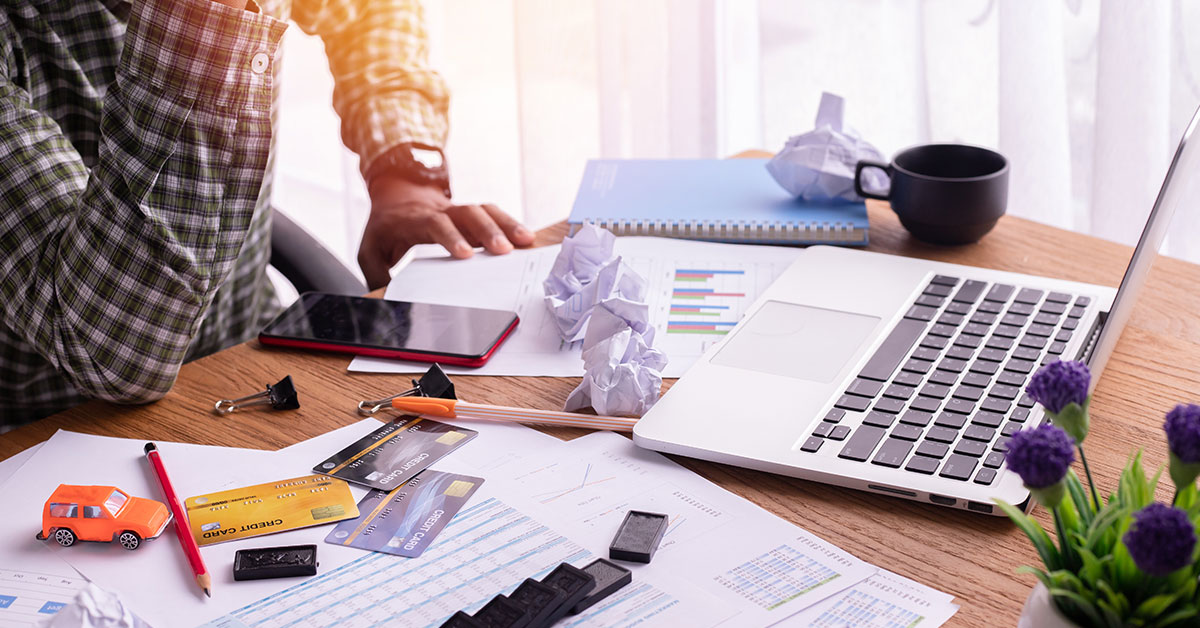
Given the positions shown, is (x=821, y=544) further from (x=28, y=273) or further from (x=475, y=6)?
(x=475, y=6)

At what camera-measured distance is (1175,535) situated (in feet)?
1.05

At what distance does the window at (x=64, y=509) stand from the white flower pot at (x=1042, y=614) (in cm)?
49

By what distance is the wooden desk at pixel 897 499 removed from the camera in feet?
1.74

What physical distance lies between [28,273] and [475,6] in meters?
1.49

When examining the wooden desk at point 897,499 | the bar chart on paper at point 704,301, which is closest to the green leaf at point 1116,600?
the wooden desk at point 897,499

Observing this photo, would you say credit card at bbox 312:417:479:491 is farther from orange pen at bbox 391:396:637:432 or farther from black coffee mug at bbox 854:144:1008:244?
black coffee mug at bbox 854:144:1008:244

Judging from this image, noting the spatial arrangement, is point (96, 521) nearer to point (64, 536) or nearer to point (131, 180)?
point (64, 536)

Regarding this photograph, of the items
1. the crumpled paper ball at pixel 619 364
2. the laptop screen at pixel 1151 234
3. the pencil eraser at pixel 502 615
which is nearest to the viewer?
the pencil eraser at pixel 502 615

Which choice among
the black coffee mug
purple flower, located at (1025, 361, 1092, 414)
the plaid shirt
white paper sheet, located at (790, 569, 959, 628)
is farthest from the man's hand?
purple flower, located at (1025, 361, 1092, 414)

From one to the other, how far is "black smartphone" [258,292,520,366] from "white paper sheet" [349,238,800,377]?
1 centimetres

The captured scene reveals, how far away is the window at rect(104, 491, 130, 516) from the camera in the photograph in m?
0.57

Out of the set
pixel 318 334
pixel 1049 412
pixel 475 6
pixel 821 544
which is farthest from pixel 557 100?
pixel 1049 412

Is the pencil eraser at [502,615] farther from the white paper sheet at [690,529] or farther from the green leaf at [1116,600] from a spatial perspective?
the green leaf at [1116,600]

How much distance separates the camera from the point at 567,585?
49cm
